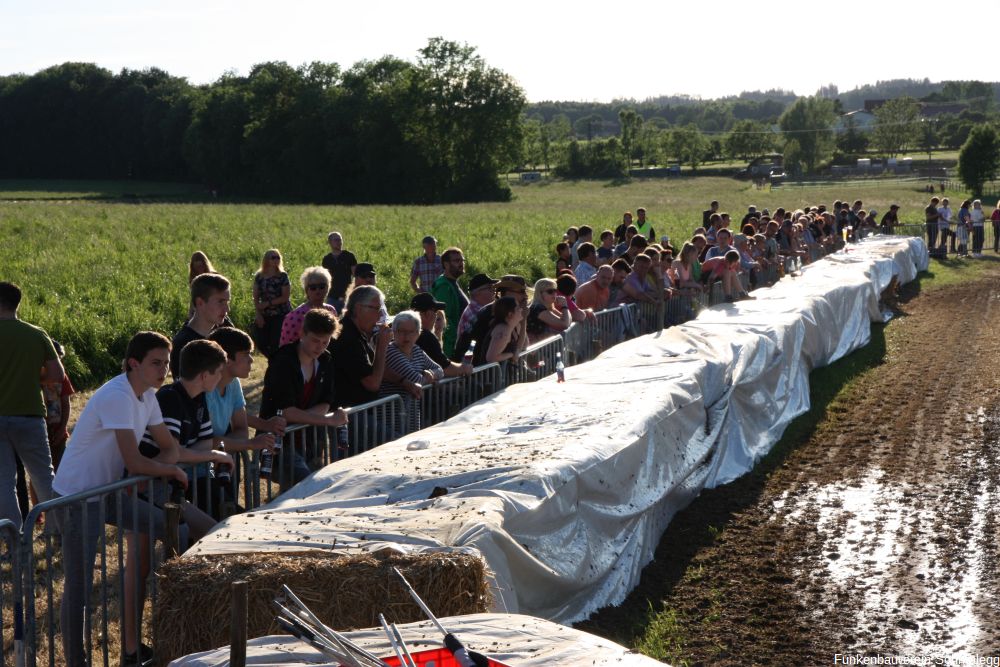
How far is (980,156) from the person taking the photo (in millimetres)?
59188

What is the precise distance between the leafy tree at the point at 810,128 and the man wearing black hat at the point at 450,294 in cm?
11361

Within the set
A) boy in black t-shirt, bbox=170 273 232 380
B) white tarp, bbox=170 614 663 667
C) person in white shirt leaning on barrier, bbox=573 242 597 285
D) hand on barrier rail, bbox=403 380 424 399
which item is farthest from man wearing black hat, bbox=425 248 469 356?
white tarp, bbox=170 614 663 667

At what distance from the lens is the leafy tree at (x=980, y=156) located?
193ft

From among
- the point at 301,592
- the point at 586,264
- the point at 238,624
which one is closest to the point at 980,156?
the point at 586,264

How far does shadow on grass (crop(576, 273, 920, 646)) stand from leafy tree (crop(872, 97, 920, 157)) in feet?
400

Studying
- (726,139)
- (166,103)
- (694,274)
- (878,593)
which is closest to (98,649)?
(878,593)

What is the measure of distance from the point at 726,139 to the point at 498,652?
14875cm

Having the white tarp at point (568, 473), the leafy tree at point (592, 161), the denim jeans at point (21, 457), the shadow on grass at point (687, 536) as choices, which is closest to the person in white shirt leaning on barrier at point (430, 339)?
the white tarp at point (568, 473)

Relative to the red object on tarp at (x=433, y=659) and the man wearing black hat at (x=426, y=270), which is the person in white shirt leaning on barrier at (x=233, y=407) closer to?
the red object on tarp at (x=433, y=659)

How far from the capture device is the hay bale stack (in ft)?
15.3

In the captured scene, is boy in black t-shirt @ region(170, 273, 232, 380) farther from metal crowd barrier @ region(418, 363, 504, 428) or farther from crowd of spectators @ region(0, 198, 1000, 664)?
metal crowd barrier @ region(418, 363, 504, 428)

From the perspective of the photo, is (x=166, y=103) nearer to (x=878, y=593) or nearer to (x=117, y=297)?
(x=117, y=297)

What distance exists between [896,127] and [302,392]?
130 m

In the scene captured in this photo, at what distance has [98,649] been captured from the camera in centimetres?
584
